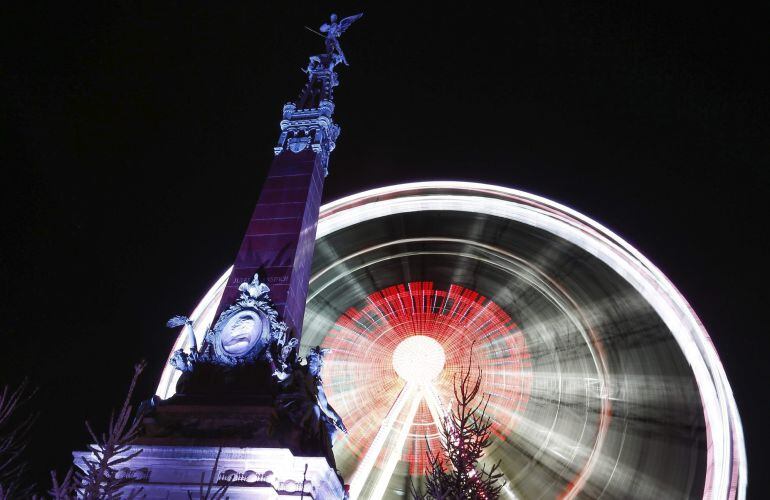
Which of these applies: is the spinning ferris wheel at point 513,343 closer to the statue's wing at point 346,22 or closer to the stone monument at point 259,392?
the stone monument at point 259,392

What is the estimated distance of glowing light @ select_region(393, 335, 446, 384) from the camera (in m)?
17.2

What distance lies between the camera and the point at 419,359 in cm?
1767

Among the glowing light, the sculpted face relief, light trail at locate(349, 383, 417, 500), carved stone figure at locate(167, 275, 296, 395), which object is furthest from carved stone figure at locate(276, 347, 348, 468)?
the glowing light

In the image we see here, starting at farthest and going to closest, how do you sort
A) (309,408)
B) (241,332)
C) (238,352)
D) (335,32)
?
(335,32) → (241,332) → (238,352) → (309,408)

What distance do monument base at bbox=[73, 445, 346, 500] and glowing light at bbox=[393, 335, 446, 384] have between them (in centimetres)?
757

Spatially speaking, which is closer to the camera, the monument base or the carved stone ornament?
the monument base

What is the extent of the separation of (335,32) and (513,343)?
13004 millimetres

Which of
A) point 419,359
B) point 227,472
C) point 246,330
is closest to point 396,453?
point 419,359

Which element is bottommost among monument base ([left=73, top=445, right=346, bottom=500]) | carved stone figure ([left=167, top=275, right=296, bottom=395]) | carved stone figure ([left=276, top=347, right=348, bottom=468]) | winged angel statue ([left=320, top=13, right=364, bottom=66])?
monument base ([left=73, top=445, right=346, bottom=500])

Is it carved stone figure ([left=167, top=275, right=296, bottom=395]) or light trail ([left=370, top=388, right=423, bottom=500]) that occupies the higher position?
carved stone figure ([left=167, top=275, right=296, bottom=395])

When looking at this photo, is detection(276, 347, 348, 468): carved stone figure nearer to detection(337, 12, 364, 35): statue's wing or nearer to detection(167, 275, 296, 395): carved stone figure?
detection(167, 275, 296, 395): carved stone figure

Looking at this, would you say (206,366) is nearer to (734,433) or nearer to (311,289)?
(311,289)

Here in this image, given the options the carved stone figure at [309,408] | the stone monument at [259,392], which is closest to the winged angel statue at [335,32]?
the stone monument at [259,392]

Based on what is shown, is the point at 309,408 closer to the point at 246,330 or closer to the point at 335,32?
the point at 246,330
